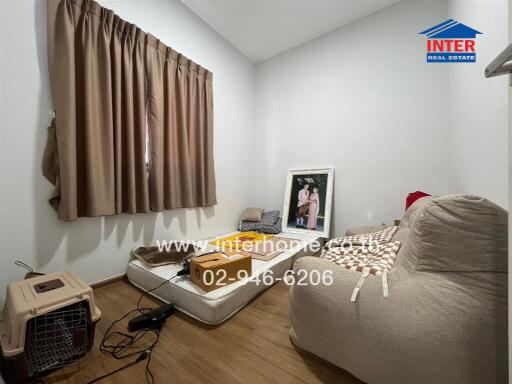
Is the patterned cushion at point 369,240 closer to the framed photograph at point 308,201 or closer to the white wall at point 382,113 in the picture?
the white wall at point 382,113

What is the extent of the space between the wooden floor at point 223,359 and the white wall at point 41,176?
1.97 feet

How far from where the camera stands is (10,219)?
1250mm

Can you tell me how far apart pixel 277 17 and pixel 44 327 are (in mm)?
3204

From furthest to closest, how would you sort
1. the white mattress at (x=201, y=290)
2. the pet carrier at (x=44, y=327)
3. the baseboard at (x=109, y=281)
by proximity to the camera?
the baseboard at (x=109, y=281), the white mattress at (x=201, y=290), the pet carrier at (x=44, y=327)

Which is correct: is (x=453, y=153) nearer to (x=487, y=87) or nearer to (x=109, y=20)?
(x=487, y=87)

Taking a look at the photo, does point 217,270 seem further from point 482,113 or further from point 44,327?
point 482,113

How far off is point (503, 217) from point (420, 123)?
1823 millimetres

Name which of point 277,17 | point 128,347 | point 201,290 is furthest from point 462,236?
point 277,17

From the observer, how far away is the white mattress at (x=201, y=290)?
1.17 meters

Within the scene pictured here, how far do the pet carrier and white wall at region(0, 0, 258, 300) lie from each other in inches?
17.6

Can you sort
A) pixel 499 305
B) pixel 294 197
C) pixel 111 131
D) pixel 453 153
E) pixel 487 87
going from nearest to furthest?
A: pixel 499 305 → pixel 487 87 → pixel 111 131 → pixel 453 153 → pixel 294 197

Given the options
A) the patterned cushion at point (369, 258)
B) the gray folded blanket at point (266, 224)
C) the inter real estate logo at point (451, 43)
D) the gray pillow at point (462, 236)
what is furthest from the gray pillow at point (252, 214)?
the inter real estate logo at point (451, 43)

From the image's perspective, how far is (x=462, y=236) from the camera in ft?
2.23

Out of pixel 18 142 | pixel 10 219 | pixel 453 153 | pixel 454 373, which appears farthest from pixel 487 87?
pixel 10 219
